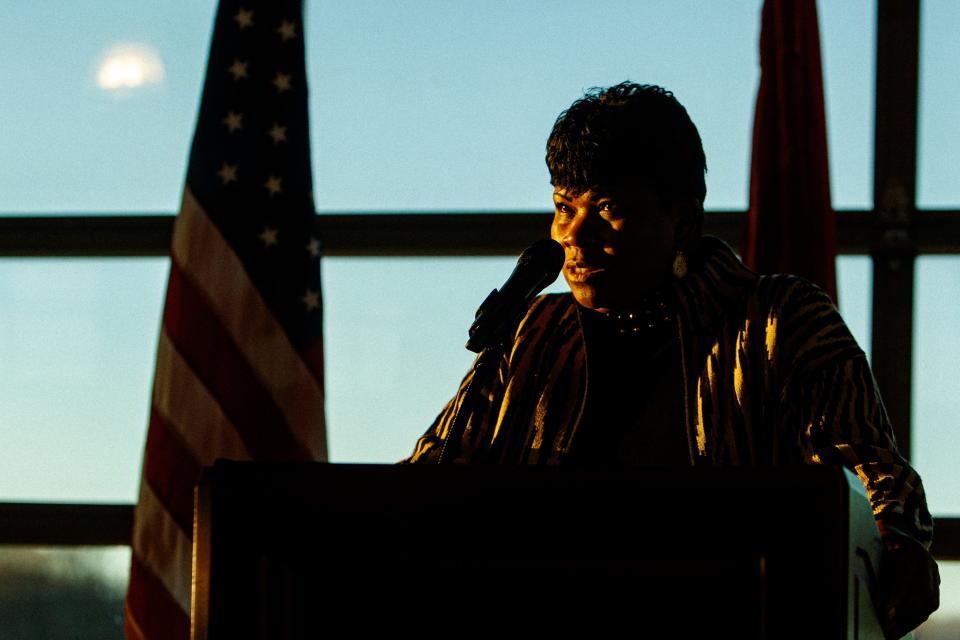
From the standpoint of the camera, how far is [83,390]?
4.07 metres

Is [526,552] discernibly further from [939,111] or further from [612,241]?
[939,111]

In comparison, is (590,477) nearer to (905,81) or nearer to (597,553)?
(597,553)

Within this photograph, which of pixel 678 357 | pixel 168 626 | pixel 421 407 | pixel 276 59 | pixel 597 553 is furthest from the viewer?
pixel 421 407

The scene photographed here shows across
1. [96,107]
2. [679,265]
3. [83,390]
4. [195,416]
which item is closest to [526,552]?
[679,265]

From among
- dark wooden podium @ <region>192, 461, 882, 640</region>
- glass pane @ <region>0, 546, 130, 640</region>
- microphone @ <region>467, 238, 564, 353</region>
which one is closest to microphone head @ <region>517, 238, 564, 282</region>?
microphone @ <region>467, 238, 564, 353</region>

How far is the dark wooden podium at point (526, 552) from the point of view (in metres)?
1.08

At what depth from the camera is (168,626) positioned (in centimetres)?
334

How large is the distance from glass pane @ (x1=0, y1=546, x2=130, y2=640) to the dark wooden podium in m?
3.04

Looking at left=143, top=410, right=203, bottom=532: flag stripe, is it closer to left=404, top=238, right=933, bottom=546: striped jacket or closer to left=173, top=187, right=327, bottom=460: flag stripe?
left=173, top=187, right=327, bottom=460: flag stripe

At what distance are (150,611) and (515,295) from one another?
2087 mm

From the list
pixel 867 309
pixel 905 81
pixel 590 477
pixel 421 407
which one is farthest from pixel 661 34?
pixel 590 477

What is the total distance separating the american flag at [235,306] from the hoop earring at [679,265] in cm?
164

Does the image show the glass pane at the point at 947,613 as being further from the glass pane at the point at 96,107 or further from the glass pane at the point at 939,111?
the glass pane at the point at 96,107

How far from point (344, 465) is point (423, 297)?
289cm
